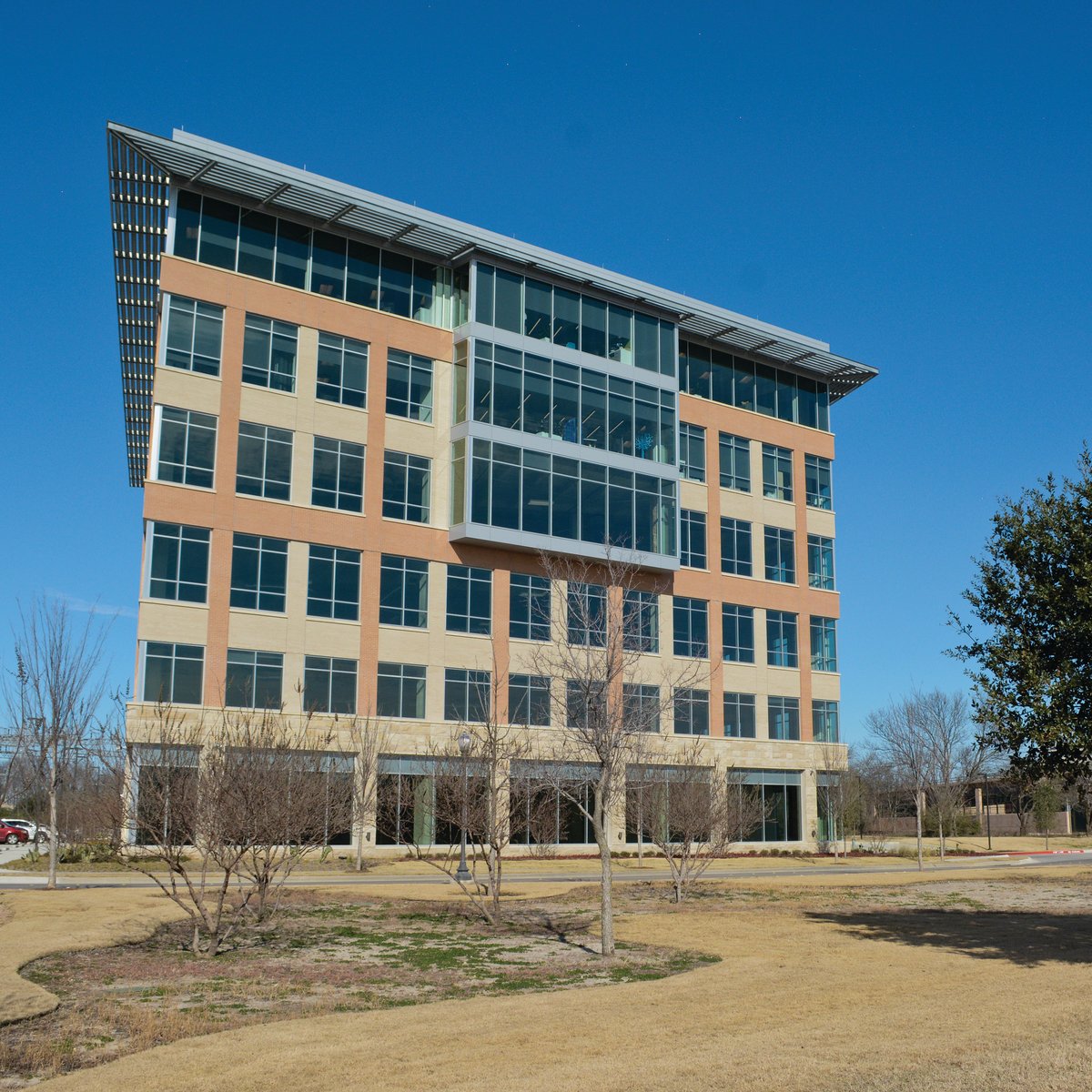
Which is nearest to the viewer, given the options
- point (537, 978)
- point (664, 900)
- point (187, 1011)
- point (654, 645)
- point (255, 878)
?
point (187, 1011)

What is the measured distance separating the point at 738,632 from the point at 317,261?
1063 inches

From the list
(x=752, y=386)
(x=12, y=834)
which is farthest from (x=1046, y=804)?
(x=12, y=834)

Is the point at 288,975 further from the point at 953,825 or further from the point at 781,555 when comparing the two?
the point at 953,825

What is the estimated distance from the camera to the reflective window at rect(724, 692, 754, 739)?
5919cm

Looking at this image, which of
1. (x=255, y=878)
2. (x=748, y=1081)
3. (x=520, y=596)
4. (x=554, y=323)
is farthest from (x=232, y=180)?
(x=748, y=1081)

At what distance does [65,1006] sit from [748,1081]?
8.93m

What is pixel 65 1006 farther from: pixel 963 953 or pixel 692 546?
pixel 692 546

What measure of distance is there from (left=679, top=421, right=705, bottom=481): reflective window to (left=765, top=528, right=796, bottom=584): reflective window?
5.31 metres

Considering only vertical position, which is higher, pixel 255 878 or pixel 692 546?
pixel 692 546

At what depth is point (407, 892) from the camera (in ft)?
104

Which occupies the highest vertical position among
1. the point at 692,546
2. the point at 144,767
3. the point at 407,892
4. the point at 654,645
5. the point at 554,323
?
the point at 554,323

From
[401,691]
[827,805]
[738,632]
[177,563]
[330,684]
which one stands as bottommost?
[827,805]

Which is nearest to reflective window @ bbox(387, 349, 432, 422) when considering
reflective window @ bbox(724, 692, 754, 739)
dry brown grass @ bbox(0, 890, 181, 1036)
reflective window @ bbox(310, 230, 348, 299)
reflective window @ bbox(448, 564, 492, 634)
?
reflective window @ bbox(310, 230, 348, 299)

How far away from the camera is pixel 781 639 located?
61844 mm
